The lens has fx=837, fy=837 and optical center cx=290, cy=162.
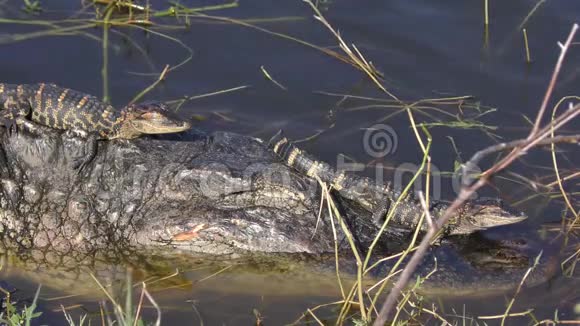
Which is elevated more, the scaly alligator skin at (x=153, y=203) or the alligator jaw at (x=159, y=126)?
the alligator jaw at (x=159, y=126)

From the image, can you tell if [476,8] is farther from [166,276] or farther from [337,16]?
[166,276]

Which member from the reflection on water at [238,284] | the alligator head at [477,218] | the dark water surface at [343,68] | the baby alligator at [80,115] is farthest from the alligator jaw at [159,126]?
the alligator head at [477,218]

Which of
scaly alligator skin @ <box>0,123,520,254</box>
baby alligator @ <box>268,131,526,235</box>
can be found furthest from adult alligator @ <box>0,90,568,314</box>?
baby alligator @ <box>268,131,526,235</box>

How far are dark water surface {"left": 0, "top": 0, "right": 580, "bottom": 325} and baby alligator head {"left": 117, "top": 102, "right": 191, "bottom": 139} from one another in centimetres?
152

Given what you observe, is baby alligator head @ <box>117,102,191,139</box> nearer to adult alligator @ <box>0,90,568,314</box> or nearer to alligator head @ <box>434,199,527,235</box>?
adult alligator @ <box>0,90,568,314</box>

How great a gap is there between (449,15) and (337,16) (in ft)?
3.46

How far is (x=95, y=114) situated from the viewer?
5.07 metres

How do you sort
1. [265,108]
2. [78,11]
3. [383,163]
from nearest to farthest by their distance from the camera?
[383,163]
[265,108]
[78,11]

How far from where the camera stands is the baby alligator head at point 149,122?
15.8 ft

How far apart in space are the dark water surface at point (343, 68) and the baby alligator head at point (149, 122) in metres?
1.52

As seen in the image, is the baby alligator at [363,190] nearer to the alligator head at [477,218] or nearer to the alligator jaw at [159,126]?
the alligator head at [477,218]

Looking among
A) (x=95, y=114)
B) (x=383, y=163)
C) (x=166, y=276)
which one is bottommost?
(x=166, y=276)

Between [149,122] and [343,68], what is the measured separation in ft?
8.64

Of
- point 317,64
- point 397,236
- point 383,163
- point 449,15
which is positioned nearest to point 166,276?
point 397,236
